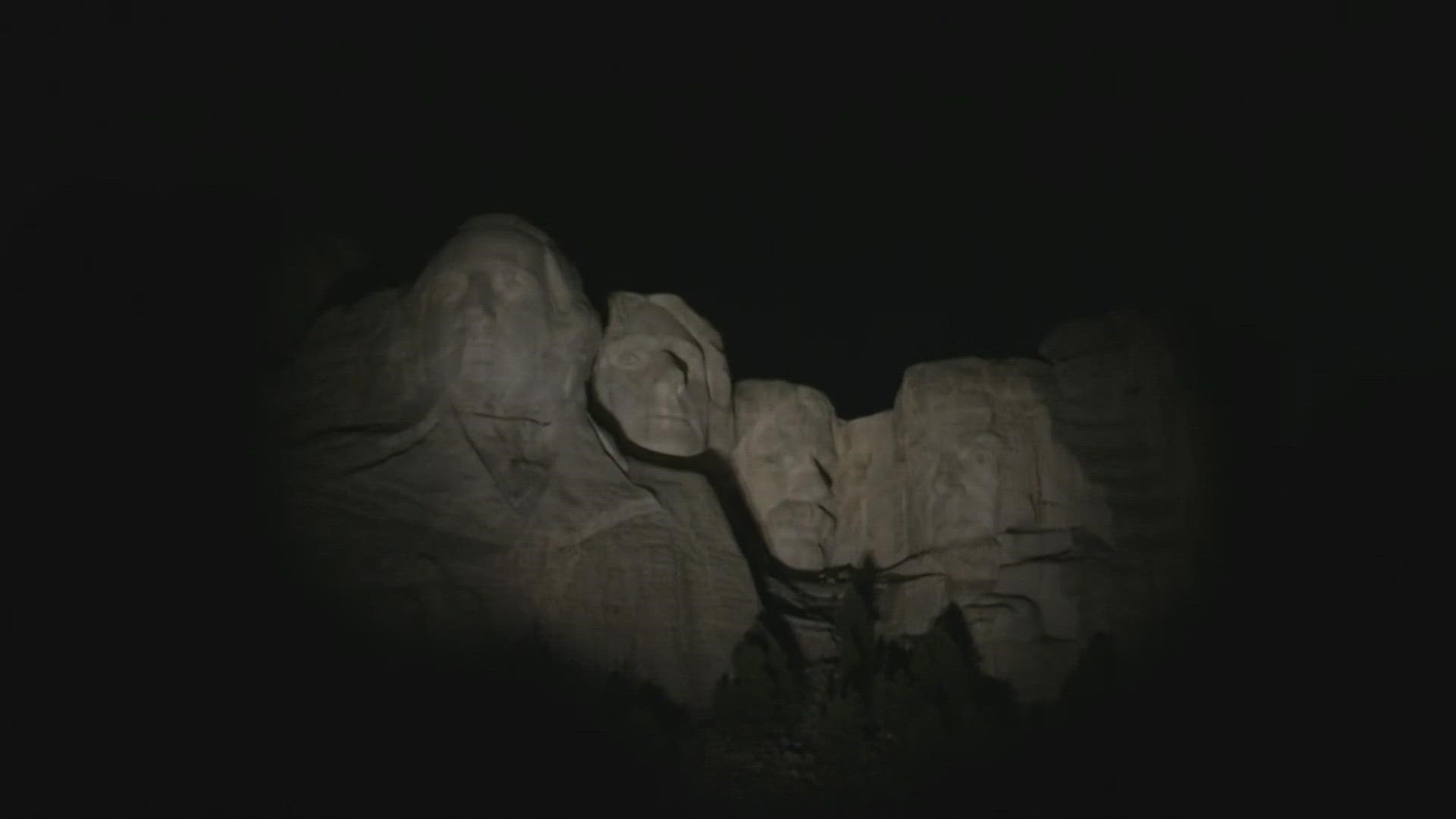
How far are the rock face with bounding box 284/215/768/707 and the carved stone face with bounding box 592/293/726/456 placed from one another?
712 mm

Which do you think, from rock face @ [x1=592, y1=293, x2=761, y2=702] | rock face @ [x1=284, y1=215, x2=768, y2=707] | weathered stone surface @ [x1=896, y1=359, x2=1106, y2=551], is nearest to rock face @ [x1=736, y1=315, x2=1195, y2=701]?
weathered stone surface @ [x1=896, y1=359, x2=1106, y2=551]

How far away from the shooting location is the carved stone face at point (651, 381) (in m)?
12.9

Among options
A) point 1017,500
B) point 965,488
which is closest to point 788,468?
point 965,488

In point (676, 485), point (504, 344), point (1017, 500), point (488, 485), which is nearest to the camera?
point (488, 485)

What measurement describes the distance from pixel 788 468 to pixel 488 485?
10.8ft

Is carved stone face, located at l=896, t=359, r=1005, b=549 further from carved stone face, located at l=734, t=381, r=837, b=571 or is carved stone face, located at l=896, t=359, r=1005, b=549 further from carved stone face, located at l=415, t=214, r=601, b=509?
carved stone face, located at l=415, t=214, r=601, b=509

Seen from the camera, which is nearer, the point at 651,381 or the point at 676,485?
the point at 676,485

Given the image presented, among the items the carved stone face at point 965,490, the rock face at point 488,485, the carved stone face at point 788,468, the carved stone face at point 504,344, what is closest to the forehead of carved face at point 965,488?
the carved stone face at point 965,490

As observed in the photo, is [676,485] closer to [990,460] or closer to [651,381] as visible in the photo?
[651,381]

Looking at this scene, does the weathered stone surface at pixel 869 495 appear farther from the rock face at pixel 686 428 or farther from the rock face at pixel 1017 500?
the rock face at pixel 686 428

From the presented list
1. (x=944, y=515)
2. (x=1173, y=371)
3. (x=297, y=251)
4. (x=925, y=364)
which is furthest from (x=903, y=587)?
(x=297, y=251)

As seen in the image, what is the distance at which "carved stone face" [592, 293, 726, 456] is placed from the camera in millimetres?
12883

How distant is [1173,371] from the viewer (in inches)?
477

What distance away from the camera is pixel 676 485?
12.3 m
